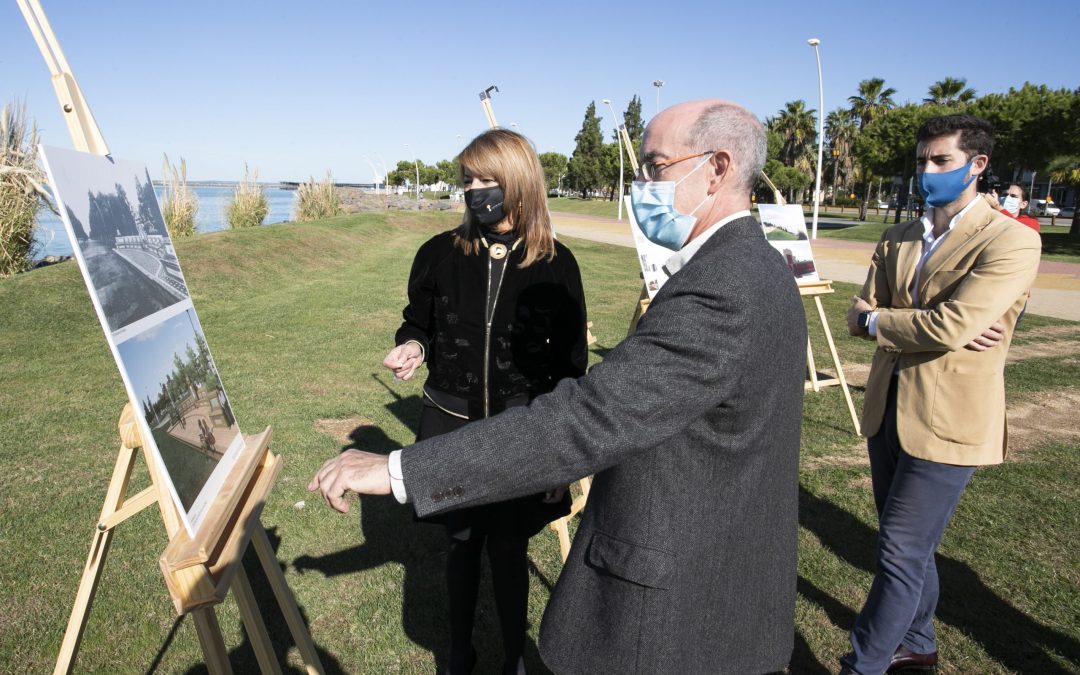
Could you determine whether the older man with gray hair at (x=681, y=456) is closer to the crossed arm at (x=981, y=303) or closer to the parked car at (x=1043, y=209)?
the crossed arm at (x=981, y=303)

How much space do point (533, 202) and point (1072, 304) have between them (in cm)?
1491

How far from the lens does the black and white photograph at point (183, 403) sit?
188cm

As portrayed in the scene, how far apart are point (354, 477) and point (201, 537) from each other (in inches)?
31.8

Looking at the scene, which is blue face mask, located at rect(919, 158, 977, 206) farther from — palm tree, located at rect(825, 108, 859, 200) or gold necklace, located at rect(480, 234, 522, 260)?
palm tree, located at rect(825, 108, 859, 200)

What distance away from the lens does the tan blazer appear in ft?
7.97

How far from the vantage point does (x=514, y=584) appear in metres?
2.58

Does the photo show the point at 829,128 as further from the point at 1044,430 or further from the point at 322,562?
the point at 322,562

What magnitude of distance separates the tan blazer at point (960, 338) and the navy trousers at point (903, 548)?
0.26ft

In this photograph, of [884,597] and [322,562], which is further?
[322,562]

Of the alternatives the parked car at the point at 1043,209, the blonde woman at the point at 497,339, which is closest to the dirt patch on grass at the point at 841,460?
the blonde woman at the point at 497,339

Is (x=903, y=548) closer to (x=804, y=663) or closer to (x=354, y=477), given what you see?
(x=804, y=663)

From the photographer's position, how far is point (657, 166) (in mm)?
1560

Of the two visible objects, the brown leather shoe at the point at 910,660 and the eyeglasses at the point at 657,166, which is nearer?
the eyeglasses at the point at 657,166

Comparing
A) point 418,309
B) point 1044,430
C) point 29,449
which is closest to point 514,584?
point 418,309
